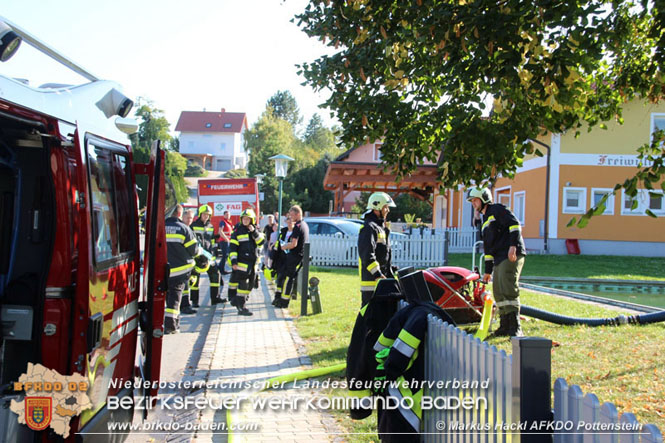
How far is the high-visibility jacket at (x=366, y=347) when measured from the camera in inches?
159

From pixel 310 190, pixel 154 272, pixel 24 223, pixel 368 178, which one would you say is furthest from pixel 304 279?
pixel 310 190

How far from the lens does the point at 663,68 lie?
4.12 metres

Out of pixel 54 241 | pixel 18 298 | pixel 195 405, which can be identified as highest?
pixel 54 241

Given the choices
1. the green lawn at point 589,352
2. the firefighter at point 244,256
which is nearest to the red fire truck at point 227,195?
the green lawn at point 589,352

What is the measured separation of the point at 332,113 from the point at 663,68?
2.94 meters

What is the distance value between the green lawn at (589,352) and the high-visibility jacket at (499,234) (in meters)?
1.14

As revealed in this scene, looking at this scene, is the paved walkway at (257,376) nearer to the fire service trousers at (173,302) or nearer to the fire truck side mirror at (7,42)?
the fire service trousers at (173,302)

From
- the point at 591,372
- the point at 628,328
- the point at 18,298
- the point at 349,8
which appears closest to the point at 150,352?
the point at 18,298

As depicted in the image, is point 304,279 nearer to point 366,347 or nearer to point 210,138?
point 366,347

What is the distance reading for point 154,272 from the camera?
3.97 m

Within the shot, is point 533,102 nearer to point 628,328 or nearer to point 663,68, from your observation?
point 663,68

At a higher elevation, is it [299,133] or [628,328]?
Answer: [299,133]

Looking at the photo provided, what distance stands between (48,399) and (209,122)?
93.0m

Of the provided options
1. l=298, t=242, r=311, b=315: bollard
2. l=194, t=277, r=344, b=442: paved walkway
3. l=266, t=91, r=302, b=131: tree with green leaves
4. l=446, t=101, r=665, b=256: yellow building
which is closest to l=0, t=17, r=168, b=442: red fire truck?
l=194, t=277, r=344, b=442: paved walkway
